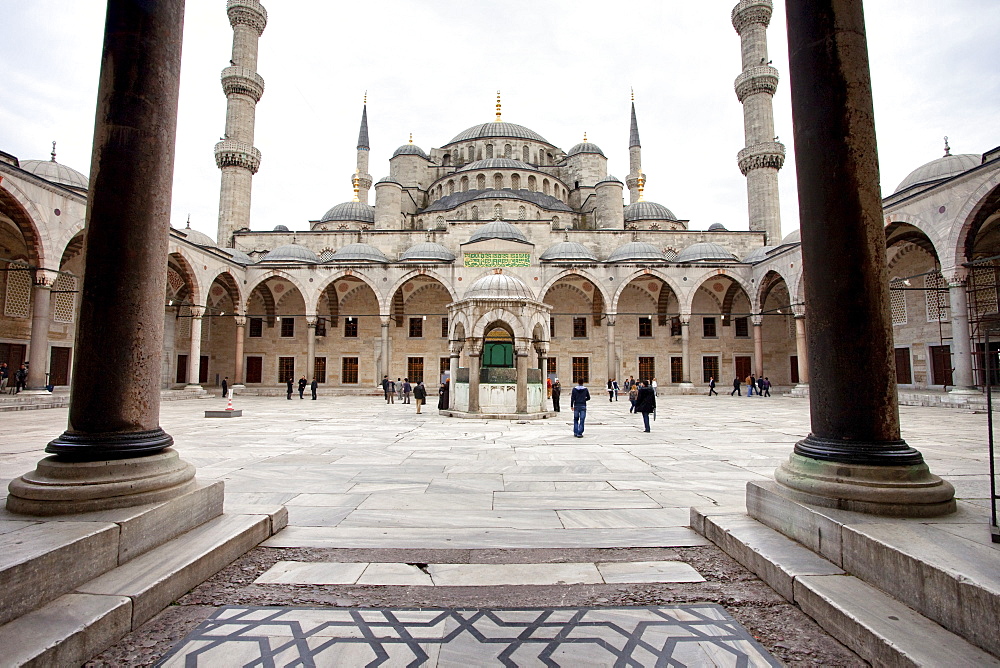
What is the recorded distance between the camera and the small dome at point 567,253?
76.4 ft

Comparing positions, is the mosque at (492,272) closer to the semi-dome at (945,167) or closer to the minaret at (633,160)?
the semi-dome at (945,167)

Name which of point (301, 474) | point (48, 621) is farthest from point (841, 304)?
point (301, 474)

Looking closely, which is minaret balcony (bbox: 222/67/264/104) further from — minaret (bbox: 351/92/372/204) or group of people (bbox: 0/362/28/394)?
group of people (bbox: 0/362/28/394)

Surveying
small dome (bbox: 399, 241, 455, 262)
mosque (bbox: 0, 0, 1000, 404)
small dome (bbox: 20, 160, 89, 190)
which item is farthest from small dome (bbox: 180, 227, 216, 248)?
small dome (bbox: 399, 241, 455, 262)

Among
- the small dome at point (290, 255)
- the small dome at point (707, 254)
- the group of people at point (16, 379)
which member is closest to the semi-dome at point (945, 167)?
the small dome at point (707, 254)

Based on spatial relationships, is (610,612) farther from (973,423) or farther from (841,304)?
(973,423)

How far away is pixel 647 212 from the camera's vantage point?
30656 mm

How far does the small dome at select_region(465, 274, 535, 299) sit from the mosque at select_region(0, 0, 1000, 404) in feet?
20.1

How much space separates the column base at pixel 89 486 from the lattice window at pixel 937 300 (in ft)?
67.5

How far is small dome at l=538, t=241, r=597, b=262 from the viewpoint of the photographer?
76.4 ft

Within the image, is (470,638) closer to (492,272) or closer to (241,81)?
(492,272)

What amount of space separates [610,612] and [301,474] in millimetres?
Result: 3694

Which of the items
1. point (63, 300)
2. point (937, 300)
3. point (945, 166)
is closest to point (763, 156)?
point (945, 166)

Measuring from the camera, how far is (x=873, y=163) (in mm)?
2627
